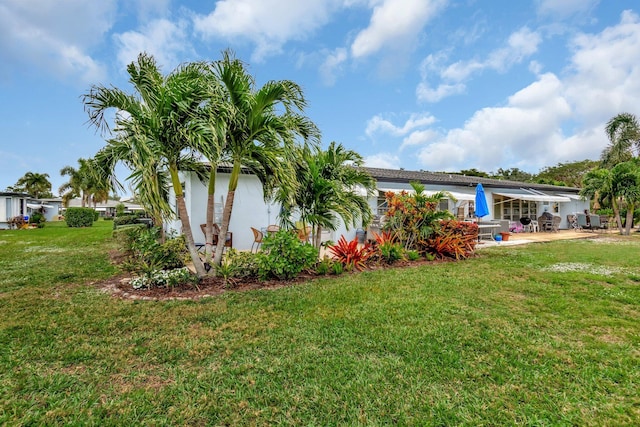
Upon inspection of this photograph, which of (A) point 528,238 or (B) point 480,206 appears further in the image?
(A) point 528,238

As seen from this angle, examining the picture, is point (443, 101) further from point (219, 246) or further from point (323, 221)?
point (219, 246)

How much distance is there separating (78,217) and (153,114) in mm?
37366

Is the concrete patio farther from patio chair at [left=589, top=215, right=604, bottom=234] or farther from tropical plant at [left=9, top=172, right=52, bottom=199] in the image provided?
tropical plant at [left=9, top=172, right=52, bottom=199]

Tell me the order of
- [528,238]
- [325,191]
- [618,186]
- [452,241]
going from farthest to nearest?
1. [618,186]
2. [528,238]
3. [452,241]
4. [325,191]

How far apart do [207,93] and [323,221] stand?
4.84 meters

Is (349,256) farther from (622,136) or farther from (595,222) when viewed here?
(622,136)

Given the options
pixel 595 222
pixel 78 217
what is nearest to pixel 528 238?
pixel 595 222

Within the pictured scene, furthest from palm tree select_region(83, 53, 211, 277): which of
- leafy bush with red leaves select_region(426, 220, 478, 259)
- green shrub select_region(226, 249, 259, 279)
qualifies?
leafy bush with red leaves select_region(426, 220, 478, 259)

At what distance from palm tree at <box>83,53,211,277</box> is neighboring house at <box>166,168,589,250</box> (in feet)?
17.5

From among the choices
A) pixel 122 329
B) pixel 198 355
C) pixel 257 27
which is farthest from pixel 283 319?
pixel 257 27

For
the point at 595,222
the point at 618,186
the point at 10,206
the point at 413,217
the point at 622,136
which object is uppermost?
the point at 622,136

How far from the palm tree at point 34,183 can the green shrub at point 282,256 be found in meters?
79.2

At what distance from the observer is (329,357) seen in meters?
4.36

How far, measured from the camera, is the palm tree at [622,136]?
3238 centimetres
